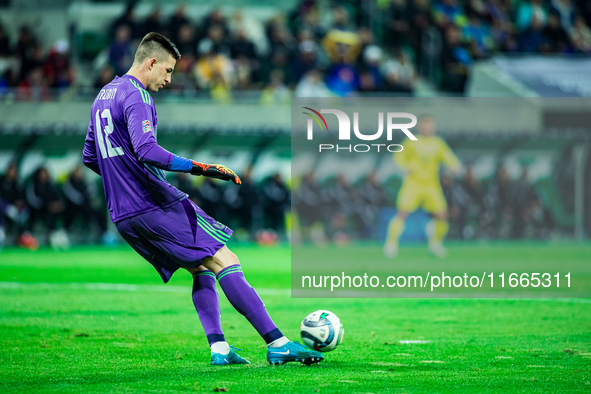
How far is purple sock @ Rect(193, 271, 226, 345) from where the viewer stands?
587 centimetres

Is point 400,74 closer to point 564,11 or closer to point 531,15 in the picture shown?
point 531,15

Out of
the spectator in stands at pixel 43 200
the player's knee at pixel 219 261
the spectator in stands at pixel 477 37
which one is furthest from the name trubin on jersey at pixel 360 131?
the player's knee at pixel 219 261

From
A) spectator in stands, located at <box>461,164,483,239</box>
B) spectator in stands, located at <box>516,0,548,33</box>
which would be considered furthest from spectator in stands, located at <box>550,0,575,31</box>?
spectator in stands, located at <box>461,164,483,239</box>

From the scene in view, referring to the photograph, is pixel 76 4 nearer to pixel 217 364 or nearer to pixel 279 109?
pixel 279 109

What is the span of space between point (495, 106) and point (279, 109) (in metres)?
5.43

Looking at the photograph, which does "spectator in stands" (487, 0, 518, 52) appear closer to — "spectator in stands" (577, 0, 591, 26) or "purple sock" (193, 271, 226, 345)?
"spectator in stands" (577, 0, 591, 26)

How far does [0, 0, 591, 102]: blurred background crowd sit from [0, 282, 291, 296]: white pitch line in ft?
28.1

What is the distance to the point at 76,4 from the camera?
22188 mm

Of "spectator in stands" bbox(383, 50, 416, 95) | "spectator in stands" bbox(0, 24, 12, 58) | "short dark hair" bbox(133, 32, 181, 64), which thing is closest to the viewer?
"short dark hair" bbox(133, 32, 181, 64)

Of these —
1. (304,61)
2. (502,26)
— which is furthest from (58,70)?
(502,26)

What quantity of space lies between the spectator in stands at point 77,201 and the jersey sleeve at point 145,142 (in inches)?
580

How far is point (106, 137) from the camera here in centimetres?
561

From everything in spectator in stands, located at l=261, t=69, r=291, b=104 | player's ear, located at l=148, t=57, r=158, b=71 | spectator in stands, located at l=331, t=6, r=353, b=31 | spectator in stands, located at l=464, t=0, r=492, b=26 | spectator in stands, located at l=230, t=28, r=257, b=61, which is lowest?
player's ear, located at l=148, t=57, r=158, b=71

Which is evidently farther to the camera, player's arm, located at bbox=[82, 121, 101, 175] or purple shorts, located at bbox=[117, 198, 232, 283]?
player's arm, located at bbox=[82, 121, 101, 175]
